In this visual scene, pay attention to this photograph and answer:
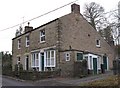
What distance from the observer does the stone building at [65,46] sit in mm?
30484

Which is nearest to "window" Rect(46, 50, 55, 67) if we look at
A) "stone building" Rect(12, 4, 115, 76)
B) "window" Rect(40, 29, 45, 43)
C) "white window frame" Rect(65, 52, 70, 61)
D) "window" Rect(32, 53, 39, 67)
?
"stone building" Rect(12, 4, 115, 76)

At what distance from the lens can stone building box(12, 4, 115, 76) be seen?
30.5m

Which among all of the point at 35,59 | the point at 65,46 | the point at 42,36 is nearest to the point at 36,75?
the point at 65,46

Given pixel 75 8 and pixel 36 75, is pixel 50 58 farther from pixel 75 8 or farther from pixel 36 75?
pixel 75 8

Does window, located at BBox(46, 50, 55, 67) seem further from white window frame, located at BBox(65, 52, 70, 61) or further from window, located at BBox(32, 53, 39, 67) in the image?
window, located at BBox(32, 53, 39, 67)

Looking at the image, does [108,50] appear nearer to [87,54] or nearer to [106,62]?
[106,62]

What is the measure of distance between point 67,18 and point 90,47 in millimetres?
5663

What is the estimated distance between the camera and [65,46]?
31.7m

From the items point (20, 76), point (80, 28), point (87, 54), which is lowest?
point (20, 76)

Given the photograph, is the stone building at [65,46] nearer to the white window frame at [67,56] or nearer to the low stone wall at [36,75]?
the white window frame at [67,56]

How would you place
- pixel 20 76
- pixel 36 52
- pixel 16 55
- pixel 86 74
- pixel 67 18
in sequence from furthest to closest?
1. pixel 16 55
2. pixel 36 52
3. pixel 67 18
4. pixel 20 76
5. pixel 86 74

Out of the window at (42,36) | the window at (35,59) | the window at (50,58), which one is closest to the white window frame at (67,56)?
the window at (50,58)

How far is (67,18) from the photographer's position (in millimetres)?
32719

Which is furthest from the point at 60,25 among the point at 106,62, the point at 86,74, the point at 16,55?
the point at 16,55
